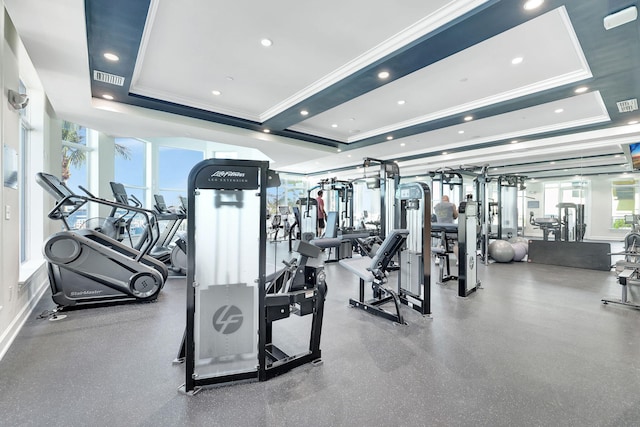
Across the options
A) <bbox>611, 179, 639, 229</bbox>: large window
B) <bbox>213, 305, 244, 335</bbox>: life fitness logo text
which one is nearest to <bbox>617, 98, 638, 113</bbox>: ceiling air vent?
<bbox>611, 179, 639, 229</bbox>: large window

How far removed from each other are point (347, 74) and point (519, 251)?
20.7ft

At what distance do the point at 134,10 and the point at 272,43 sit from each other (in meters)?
1.43

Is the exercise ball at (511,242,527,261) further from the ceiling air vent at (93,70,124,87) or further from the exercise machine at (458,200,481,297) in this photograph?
the ceiling air vent at (93,70,124,87)

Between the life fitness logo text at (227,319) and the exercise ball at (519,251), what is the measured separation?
24.4 ft

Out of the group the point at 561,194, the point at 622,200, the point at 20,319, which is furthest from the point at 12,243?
the point at 622,200

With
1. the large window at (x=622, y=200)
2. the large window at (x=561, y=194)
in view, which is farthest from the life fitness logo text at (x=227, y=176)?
the large window at (x=622, y=200)

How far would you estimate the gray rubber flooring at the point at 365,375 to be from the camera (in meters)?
1.80

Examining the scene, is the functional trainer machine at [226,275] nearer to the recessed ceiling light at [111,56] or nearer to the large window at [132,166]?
the recessed ceiling light at [111,56]

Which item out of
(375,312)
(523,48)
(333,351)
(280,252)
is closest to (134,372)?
(333,351)

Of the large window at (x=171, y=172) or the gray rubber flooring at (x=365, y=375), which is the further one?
the large window at (x=171, y=172)

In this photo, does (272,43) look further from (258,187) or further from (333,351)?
(333,351)

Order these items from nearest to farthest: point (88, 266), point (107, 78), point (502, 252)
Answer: point (88, 266) < point (107, 78) < point (502, 252)

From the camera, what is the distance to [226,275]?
6.81 feet

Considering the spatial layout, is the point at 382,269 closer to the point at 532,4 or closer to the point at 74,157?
the point at 532,4
